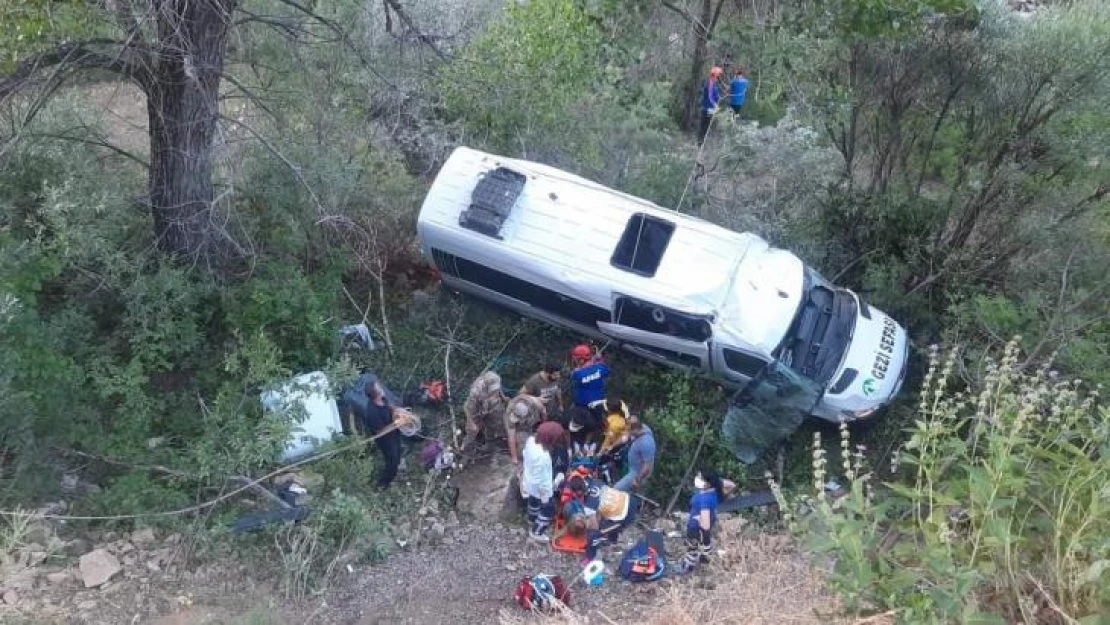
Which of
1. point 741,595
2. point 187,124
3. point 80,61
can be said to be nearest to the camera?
point 741,595

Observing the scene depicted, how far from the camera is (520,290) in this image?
949 centimetres

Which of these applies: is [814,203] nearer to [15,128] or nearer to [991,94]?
[991,94]

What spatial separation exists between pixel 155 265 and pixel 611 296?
4.49 meters

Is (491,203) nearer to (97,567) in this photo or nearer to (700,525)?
(700,525)

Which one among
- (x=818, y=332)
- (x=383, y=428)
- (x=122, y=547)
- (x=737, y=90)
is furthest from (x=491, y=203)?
(x=737, y=90)

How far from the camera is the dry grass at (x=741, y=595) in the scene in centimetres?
477

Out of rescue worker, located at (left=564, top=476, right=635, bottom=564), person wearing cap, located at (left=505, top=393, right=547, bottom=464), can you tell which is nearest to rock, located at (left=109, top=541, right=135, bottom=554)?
person wearing cap, located at (left=505, top=393, right=547, bottom=464)

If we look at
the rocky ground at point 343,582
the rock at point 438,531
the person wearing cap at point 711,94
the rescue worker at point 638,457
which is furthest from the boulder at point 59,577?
the person wearing cap at point 711,94

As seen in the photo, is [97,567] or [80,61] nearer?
[97,567]

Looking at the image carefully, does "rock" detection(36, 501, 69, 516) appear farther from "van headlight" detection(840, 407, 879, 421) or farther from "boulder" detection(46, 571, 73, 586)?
"van headlight" detection(840, 407, 879, 421)

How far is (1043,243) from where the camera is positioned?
995 cm

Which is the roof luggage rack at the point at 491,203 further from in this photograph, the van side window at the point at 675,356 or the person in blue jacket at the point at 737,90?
the person in blue jacket at the point at 737,90

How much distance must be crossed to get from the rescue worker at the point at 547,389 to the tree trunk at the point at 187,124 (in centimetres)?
324

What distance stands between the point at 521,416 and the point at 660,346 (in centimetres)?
160
